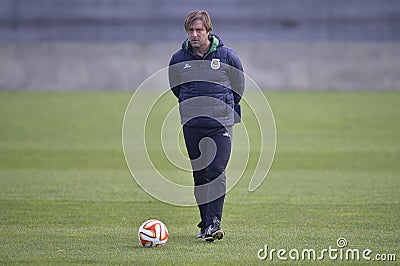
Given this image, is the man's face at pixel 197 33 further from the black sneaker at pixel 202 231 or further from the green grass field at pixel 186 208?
the green grass field at pixel 186 208

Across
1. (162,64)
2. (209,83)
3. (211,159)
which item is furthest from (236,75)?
(162,64)

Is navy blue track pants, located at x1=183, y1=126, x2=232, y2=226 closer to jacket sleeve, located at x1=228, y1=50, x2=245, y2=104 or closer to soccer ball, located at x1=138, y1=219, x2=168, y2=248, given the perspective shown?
jacket sleeve, located at x1=228, y1=50, x2=245, y2=104

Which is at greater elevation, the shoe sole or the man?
the man

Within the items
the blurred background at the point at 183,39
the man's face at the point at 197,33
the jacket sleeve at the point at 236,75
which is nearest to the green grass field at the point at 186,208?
the jacket sleeve at the point at 236,75

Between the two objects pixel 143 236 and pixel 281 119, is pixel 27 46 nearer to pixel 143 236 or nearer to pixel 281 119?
pixel 281 119

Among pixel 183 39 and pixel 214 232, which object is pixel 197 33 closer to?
pixel 214 232

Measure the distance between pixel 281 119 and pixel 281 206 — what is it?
12424 mm

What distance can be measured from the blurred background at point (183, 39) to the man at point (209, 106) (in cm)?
2037

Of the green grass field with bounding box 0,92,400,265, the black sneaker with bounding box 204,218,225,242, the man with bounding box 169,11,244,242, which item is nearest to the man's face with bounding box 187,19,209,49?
the man with bounding box 169,11,244,242

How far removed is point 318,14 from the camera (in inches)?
1255

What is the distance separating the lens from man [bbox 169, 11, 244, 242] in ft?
29.2

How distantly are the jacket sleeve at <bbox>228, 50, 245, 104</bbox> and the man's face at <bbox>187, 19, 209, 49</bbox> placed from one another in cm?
36

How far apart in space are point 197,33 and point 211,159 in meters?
1.28

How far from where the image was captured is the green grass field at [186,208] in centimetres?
862
